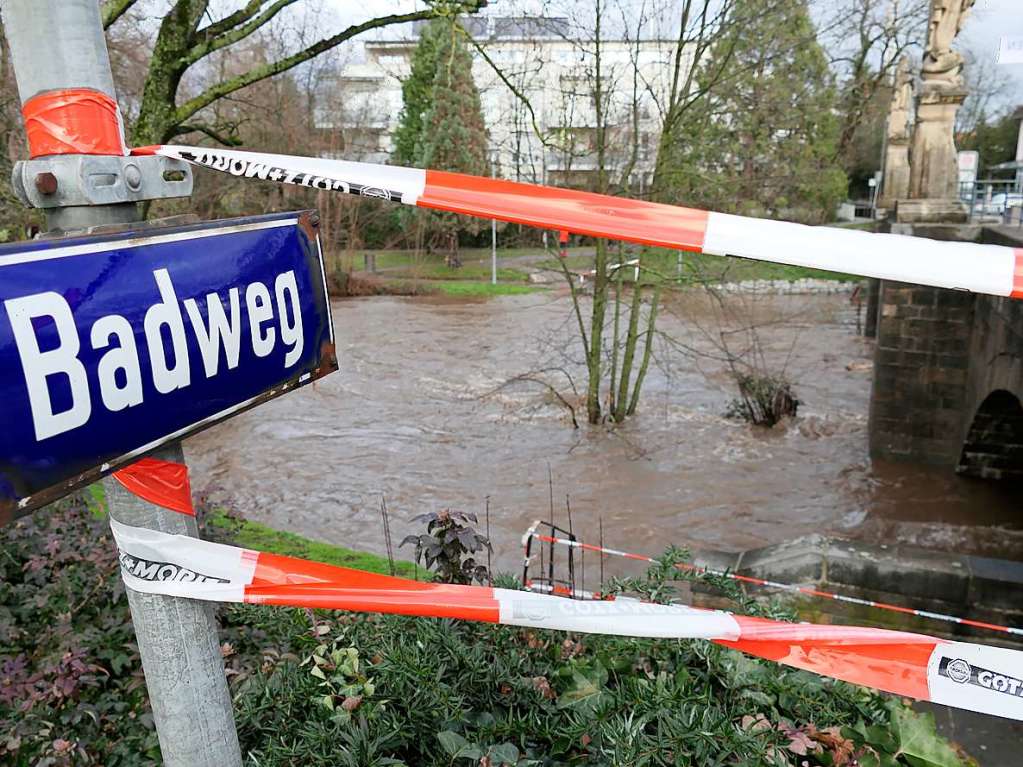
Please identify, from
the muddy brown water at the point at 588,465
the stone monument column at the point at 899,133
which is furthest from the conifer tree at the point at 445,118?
the stone monument column at the point at 899,133

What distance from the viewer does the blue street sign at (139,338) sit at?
101cm

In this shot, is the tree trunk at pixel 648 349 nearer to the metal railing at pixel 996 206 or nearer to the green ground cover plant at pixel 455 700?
the metal railing at pixel 996 206

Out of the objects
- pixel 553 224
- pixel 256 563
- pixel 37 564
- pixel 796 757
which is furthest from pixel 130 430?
pixel 37 564

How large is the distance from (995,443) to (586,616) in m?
12.4

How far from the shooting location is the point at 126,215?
1.29 meters

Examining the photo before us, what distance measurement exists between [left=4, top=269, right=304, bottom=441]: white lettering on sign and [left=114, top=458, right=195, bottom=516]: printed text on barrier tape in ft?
0.63

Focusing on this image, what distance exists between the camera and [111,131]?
1265 mm

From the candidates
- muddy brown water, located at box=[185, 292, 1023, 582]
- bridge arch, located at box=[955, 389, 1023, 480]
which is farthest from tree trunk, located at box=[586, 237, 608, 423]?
bridge arch, located at box=[955, 389, 1023, 480]

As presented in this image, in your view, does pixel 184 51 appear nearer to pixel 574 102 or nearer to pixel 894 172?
pixel 574 102

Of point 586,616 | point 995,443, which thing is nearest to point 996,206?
point 995,443

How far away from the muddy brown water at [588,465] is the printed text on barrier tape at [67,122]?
7.58m

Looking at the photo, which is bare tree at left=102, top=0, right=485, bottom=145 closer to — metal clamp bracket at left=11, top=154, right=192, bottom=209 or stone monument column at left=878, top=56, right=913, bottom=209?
metal clamp bracket at left=11, top=154, right=192, bottom=209

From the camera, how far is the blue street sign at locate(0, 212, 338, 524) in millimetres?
1009

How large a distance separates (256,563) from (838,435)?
45.1 feet
